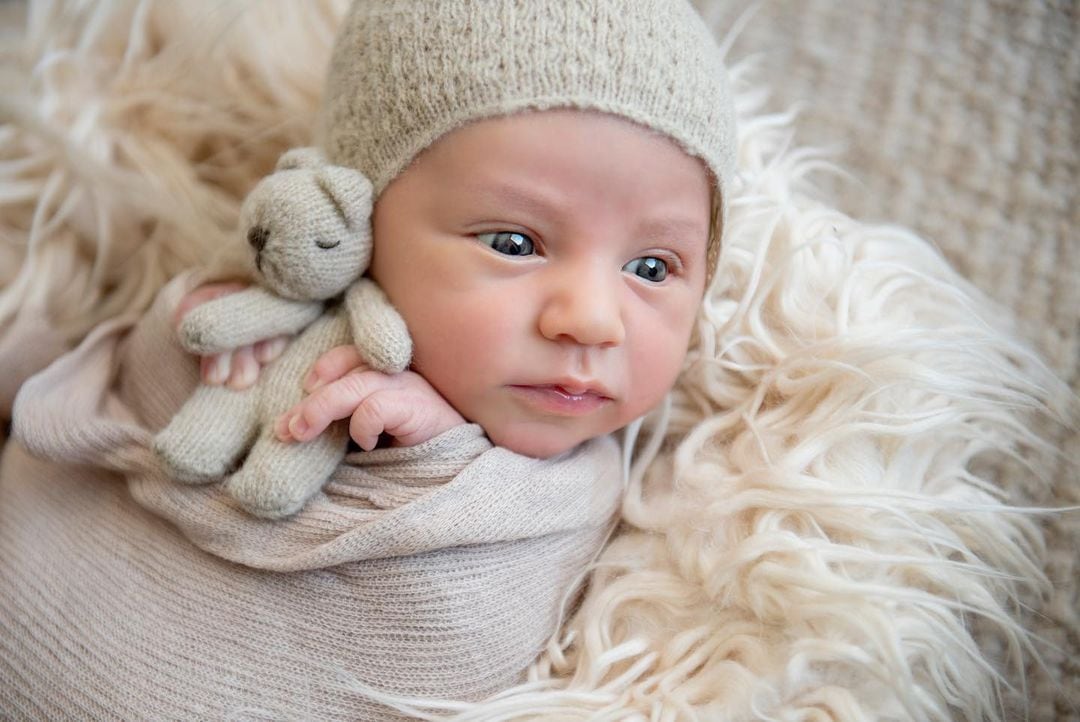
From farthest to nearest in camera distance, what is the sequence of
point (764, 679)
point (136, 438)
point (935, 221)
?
point (935, 221) → point (136, 438) → point (764, 679)

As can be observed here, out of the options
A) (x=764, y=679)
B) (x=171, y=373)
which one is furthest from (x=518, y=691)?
(x=171, y=373)

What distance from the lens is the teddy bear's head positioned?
96 cm

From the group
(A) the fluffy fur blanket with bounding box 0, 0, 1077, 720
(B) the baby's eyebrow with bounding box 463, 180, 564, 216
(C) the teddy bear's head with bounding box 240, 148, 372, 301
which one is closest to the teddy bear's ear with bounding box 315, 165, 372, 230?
(C) the teddy bear's head with bounding box 240, 148, 372, 301

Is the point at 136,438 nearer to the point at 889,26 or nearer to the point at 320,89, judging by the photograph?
the point at 320,89

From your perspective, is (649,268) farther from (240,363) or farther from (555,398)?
(240,363)

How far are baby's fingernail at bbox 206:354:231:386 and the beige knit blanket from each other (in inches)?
4.2

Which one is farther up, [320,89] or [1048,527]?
[320,89]

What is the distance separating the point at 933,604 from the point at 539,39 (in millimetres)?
686

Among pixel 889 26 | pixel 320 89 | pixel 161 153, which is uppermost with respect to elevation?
pixel 889 26

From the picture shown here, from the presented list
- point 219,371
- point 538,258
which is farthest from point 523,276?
point 219,371

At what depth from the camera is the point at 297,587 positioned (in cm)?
100

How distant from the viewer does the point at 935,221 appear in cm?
129

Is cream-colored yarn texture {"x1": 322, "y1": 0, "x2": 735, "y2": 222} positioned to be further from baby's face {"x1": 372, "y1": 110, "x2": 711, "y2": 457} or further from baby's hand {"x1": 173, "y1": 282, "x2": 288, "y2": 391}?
baby's hand {"x1": 173, "y1": 282, "x2": 288, "y2": 391}

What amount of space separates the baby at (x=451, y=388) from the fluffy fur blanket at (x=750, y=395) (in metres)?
0.12
